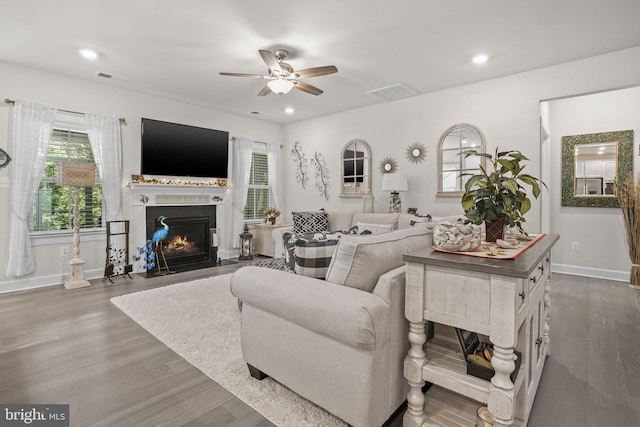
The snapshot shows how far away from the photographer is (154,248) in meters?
4.99

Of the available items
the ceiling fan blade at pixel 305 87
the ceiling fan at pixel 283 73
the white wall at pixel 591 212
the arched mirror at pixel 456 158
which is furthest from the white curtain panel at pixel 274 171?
the white wall at pixel 591 212

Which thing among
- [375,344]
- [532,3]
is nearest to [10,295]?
[375,344]

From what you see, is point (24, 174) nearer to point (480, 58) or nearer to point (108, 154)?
point (108, 154)

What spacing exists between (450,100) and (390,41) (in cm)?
177

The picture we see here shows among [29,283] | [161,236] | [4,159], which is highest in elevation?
[4,159]

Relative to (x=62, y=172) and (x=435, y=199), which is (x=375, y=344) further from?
(x=62, y=172)

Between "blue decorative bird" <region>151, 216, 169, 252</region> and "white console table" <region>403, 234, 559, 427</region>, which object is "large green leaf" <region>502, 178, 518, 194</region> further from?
"blue decorative bird" <region>151, 216, 169, 252</region>

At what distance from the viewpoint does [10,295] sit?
12.2ft

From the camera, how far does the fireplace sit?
502 centimetres

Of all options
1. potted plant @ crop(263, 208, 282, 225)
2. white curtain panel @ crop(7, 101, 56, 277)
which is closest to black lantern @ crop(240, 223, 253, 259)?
potted plant @ crop(263, 208, 282, 225)

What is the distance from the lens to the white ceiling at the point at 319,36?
267 cm

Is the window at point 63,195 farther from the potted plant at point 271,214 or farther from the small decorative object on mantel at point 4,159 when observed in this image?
the potted plant at point 271,214

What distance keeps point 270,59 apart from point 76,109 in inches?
119

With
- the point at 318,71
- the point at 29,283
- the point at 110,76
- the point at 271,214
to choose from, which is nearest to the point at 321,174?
the point at 271,214
